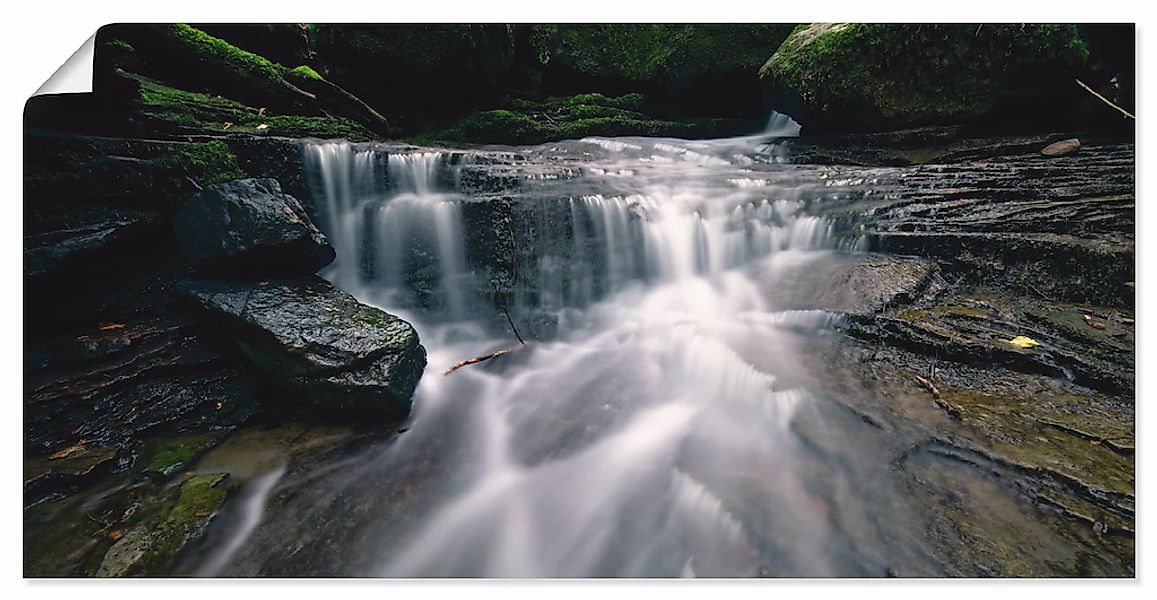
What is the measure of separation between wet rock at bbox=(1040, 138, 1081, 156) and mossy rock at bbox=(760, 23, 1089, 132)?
368 millimetres

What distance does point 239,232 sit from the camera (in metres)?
2.17

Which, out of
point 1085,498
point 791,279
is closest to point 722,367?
point 791,279

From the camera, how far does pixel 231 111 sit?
11.3ft

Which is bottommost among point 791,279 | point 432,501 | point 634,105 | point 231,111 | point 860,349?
point 432,501

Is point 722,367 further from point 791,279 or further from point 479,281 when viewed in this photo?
point 479,281

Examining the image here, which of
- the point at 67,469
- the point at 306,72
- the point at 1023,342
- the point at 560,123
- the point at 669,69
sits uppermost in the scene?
the point at 669,69

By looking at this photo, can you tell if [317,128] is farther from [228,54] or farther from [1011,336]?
[1011,336]

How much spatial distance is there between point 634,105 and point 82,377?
646cm

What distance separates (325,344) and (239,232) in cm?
76

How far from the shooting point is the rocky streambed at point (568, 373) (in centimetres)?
131

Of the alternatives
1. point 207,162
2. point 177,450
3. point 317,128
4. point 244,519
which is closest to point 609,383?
point 244,519

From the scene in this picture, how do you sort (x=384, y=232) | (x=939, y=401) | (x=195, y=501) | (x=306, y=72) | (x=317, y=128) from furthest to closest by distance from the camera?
(x=306, y=72) → (x=317, y=128) → (x=384, y=232) → (x=939, y=401) → (x=195, y=501)

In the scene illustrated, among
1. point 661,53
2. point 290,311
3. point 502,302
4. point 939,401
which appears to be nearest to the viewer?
point 939,401

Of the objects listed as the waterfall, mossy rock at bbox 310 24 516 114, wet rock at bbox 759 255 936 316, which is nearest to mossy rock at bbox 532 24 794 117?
mossy rock at bbox 310 24 516 114
